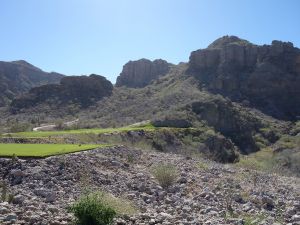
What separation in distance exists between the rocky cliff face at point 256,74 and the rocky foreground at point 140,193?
65.7 metres

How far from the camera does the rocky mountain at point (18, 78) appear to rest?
11206 cm

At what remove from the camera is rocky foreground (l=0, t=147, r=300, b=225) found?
44.1 ft

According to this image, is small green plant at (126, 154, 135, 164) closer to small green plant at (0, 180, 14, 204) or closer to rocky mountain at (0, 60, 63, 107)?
small green plant at (0, 180, 14, 204)

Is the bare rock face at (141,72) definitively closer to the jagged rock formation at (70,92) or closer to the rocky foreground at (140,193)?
the jagged rock formation at (70,92)

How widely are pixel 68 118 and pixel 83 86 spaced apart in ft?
54.0

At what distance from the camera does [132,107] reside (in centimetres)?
8200

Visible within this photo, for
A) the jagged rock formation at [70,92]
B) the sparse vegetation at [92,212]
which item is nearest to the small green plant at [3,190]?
the sparse vegetation at [92,212]

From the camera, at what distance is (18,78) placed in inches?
5315

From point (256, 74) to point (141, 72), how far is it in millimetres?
45348

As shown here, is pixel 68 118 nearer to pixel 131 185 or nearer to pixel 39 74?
pixel 131 185

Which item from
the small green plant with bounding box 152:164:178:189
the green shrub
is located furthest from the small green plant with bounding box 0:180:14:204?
the small green plant with bounding box 152:164:178:189

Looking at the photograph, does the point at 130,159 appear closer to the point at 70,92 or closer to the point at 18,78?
the point at 70,92

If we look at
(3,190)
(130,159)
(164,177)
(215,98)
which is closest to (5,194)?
(3,190)

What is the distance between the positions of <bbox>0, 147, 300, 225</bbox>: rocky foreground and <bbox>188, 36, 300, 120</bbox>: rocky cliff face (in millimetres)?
65713
